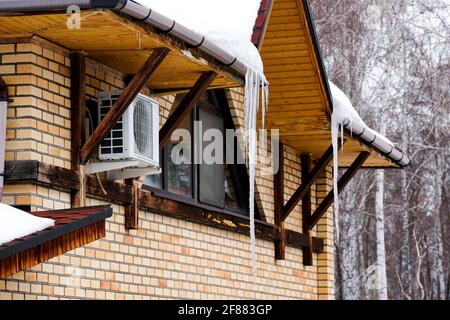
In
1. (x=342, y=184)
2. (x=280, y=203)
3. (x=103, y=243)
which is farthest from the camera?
(x=342, y=184)

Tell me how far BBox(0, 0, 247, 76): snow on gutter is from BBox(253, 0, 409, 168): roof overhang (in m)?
1.62

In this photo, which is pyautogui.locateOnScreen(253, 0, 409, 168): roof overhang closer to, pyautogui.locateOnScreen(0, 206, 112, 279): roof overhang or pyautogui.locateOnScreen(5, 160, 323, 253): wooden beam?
pyautogui.locateOnScreen(5, 160, 323, 253): wooden beam

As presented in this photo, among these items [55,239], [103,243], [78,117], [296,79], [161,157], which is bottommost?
[55,239]

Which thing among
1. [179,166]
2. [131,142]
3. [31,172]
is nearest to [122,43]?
[131,142]

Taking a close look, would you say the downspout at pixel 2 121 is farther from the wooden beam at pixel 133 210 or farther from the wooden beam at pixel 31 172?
the wooden beam at pixel 133 210

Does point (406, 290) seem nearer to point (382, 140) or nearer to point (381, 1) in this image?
point (381, 1)

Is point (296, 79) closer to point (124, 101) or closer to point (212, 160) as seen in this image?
point (212, 160)

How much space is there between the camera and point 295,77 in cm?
1248

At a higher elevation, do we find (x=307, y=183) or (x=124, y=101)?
(x=307, y=183)

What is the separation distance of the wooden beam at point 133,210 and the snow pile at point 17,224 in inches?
80.0

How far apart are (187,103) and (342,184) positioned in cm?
443

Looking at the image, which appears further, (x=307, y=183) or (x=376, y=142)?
(x=307, y=183)

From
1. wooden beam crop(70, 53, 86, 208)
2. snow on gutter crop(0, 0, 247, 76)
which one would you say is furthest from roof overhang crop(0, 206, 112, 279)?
snow on gutter crop(0, 0, 247, 76)
